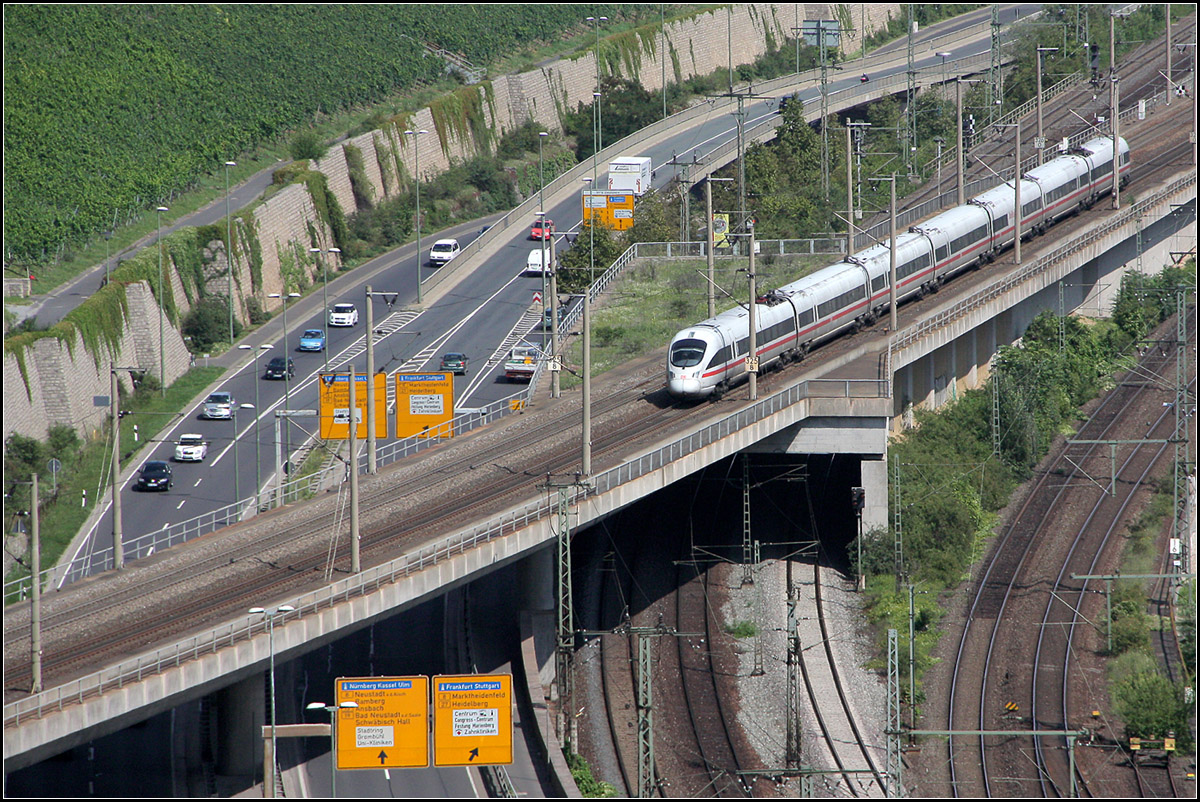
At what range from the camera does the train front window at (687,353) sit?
195ft

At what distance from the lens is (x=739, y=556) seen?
208 feet

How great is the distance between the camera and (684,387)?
59688mm

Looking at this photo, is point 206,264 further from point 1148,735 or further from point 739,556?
point 1148,735

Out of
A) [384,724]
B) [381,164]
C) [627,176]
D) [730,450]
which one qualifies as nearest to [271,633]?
[384,724]

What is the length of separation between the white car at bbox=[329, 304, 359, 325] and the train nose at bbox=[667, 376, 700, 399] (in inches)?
1622

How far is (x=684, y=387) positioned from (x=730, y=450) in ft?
12.8

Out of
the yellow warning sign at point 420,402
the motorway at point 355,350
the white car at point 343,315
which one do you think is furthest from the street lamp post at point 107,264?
the yellow warning sign at point 420,402

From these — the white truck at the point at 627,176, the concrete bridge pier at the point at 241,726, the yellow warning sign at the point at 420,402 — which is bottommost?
the concrete bridge pier at the point at 241,726

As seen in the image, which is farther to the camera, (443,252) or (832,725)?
(443,252)

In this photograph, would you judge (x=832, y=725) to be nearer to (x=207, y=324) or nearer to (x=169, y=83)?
(x=207, y=324)

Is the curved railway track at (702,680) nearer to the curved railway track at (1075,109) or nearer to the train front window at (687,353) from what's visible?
the train front window at (687,353)

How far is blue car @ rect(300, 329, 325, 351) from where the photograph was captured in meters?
93.5

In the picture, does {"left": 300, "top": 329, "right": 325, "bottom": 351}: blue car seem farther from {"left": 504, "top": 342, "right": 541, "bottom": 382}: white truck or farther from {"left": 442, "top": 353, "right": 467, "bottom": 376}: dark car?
{"left": 504, "top": 342, "right": 541, "bottom": 382}: white truck

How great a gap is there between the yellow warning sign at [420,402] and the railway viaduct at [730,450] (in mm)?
9993
